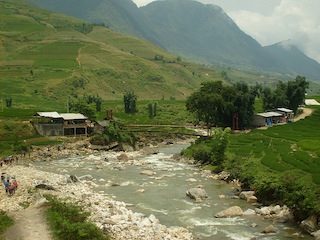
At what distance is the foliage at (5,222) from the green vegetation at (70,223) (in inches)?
105

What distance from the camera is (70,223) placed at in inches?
1103

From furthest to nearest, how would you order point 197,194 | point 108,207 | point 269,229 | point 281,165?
point 281,165
point 197,194
point 108,207
point 269,229

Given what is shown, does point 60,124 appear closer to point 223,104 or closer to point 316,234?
point 223,104

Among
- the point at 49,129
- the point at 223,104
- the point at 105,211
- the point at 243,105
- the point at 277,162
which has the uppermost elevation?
the point at 223,104

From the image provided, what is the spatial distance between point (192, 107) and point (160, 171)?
3149cm

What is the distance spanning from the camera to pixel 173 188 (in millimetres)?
46875

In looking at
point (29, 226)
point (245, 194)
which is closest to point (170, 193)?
point (245, 194)

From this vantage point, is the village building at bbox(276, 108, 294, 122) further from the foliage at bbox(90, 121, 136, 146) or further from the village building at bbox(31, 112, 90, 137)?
the village building at bbox(31, 112, 90, 137)

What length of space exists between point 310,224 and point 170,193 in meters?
17.2

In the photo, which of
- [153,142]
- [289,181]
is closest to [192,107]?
[153,142]

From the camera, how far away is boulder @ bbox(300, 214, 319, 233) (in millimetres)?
30578

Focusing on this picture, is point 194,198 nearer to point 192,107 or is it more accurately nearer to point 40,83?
point 192,107

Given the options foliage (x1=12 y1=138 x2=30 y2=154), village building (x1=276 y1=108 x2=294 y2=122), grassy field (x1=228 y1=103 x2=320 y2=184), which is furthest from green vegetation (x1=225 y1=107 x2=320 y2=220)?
foliage (x1=12 y1=138 x2=30 y2=154)

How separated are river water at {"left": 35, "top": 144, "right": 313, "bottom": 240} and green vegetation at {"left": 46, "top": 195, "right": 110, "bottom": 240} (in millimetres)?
7359
